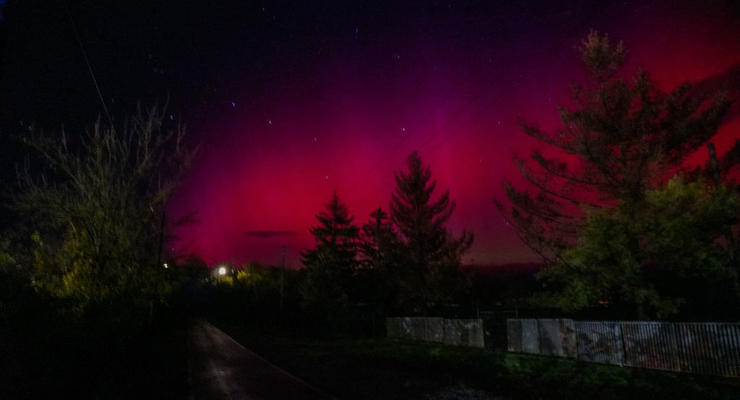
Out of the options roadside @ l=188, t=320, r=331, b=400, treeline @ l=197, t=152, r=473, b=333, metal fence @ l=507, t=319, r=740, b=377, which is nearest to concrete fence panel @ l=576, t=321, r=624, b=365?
metal fence @ l=507, t=319, r=740, b=377

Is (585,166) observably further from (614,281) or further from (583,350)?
(583,350)

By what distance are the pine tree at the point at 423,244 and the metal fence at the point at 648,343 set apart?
20.2 m

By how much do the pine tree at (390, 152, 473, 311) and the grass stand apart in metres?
18.8

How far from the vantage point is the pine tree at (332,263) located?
111ft

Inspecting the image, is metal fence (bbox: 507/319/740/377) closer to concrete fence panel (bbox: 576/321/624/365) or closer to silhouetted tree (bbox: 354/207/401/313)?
concrete fence panel (bbox: 576/321/624/365)

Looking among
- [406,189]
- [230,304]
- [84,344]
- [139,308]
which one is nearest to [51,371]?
[84,344]

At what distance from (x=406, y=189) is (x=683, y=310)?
2628 cm

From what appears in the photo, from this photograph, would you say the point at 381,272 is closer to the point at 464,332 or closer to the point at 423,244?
the point at 423,244

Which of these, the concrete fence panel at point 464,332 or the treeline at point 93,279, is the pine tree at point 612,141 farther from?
the treeline at point 93,279

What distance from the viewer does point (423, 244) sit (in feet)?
133

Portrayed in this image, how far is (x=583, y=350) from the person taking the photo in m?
15.1

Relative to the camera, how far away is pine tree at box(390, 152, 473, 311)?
37.9m

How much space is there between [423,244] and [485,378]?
91.0 ft

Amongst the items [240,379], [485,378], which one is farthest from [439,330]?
[240,379]
